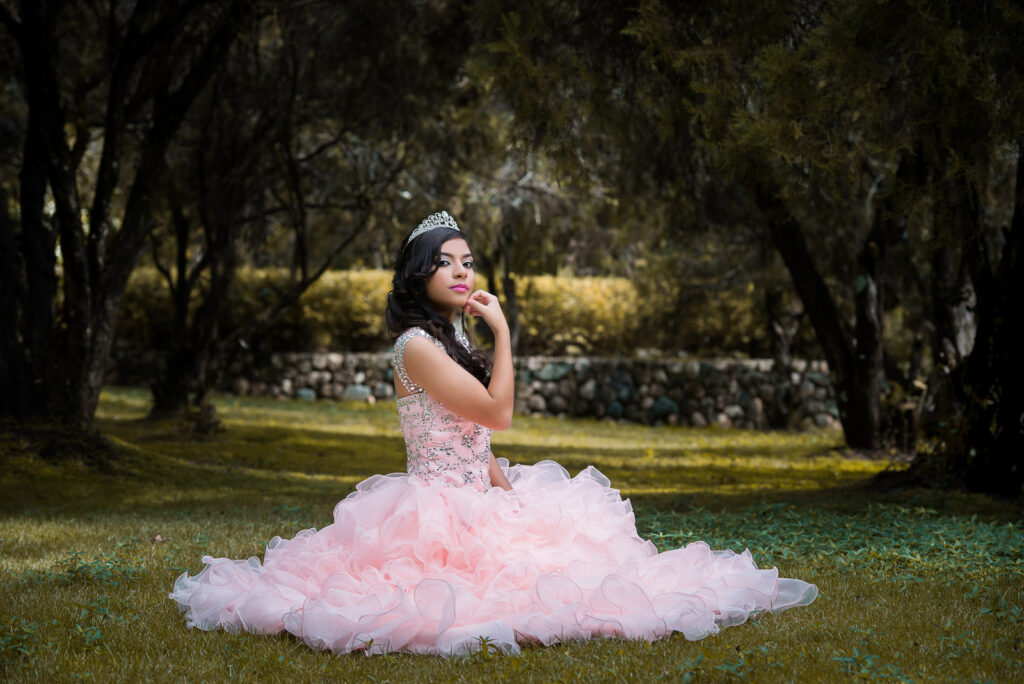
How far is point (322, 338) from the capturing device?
60.3 feet

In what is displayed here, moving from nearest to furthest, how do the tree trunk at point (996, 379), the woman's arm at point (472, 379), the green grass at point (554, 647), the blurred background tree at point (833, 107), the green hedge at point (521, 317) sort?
the green grass at point (554, 647) < the woman's arm at point (472, 379) < the blurred background tree at point (833, 107) < the tree trunk at point (996, 379) < the green hedge at point (521, 317)

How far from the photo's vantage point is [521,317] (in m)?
18.6

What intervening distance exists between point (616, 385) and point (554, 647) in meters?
14.3

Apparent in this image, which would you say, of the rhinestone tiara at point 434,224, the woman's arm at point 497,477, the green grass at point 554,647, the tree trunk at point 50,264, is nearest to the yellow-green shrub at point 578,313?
the green grass at point 554,647

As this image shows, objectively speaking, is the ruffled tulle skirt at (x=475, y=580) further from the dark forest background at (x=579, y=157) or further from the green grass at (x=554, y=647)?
the dark forest background at (x=579, y=157)

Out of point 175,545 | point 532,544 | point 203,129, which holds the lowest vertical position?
point 175,545

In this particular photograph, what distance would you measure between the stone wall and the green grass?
5.60m

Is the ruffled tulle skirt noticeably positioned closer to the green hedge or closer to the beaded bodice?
the beaded bodice

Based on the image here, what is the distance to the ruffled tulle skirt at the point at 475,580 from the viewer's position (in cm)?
342

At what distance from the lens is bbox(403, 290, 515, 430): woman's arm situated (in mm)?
3914

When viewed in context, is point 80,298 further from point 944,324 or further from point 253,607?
point 944,324

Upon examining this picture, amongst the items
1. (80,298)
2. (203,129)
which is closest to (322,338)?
(203,129)

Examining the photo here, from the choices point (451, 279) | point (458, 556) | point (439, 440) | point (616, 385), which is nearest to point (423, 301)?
point (451, 279)

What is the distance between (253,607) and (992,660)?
2.56 meters
